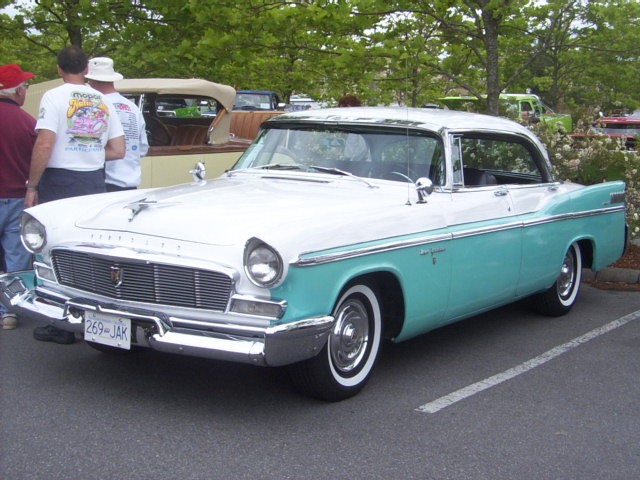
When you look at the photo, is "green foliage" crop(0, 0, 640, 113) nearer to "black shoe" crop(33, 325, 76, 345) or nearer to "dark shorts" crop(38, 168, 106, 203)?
"dark shorts" crop(38, 168, 106, 203)

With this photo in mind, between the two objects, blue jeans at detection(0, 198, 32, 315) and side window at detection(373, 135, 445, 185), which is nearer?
side window at detection(373, 135, 445, 185)

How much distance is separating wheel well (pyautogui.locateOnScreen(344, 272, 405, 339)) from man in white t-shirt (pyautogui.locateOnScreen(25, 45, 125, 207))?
2218 mm

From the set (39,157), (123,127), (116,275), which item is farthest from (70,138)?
(116,275)

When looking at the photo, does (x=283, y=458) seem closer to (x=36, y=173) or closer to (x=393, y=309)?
(x=393, y=309)

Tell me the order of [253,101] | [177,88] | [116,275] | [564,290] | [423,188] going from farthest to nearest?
1. [253,101]
2. [177,88]
3. [564,290]
4. [423,188]
5. [116,275]

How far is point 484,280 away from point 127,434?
2.61 meters

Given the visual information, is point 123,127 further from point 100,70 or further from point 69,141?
point 69,141

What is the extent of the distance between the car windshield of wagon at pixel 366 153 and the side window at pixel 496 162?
30 centimetres

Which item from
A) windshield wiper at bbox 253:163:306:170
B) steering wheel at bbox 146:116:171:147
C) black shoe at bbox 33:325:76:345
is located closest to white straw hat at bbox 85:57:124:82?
windshield wiper at bbox 253:163:306:170

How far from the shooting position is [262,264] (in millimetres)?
4164

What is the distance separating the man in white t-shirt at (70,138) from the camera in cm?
571

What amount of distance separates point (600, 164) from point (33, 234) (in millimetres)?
6638

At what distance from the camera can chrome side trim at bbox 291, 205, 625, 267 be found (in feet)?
14.1

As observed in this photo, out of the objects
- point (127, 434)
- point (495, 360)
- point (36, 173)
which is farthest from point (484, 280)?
point (36, 173)
